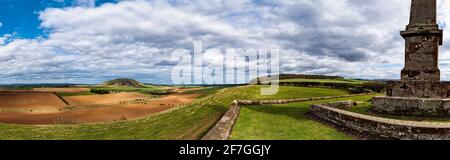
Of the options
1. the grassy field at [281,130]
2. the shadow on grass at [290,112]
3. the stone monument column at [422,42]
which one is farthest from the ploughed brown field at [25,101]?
the stone monument column at [422,42]

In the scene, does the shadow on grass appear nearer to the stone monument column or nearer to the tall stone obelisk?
the tall stone obelisk

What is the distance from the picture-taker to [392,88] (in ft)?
43.2

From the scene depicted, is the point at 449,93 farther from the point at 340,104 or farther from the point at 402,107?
the point at 340,104

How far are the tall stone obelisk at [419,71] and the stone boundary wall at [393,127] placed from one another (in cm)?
417

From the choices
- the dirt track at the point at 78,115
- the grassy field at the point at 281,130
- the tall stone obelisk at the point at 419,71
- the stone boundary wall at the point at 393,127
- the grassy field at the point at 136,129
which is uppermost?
the tall stone obelisk at the point at 419,71

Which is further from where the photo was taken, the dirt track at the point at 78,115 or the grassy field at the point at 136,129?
the dirt track at the point at 78,115

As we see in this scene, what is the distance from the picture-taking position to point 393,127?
7.81 m

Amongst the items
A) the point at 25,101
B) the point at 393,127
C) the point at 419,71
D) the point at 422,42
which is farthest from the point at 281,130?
the point at 25,101

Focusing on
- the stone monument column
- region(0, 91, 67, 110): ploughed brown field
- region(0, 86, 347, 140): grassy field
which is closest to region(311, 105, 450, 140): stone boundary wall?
region(0, 86, 347, 140): grassy field

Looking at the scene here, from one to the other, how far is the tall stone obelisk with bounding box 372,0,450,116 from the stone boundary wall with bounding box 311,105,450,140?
164 inches

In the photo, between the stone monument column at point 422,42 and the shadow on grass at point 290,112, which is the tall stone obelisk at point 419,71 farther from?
the shadow on grass at point 290,112

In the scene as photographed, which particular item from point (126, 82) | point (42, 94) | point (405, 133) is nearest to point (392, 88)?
point (405, 133)

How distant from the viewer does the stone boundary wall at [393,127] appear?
718cm
